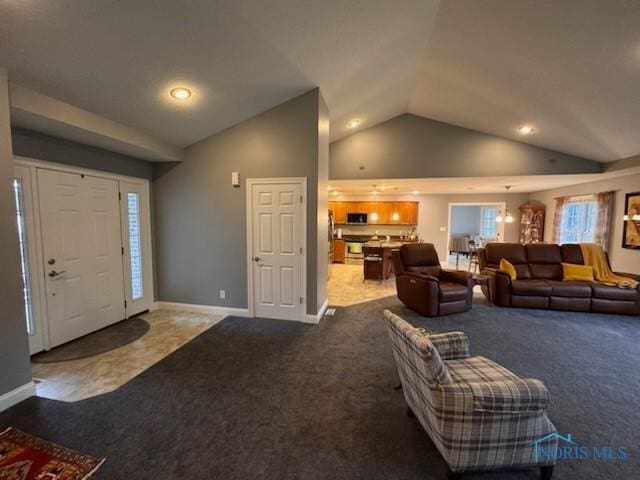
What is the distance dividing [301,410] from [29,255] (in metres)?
3.21

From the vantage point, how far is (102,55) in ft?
7.61

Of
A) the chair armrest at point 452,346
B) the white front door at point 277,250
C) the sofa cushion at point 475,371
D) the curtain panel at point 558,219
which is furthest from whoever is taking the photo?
the curtain panel at point 558,219

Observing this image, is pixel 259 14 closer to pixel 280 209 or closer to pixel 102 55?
pixel 102 55

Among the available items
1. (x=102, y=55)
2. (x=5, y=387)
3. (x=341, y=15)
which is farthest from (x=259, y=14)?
(x=5, y=387)

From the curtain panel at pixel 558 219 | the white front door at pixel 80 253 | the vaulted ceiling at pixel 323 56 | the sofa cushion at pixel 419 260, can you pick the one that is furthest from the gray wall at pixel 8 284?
the curtain panel at pixel 558 219

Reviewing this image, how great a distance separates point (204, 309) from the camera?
14.4ft

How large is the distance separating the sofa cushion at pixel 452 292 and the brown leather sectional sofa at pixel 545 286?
833 mm

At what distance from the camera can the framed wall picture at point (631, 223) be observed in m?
5.06

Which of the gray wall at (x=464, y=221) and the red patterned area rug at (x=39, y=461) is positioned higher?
the gray wall at (x=464, y=221)

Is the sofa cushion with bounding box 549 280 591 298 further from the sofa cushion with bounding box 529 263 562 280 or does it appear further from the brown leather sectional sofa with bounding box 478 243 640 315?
the sofa cushion with bounding box 529 263 562 280

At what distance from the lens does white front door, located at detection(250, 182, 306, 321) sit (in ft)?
13.0

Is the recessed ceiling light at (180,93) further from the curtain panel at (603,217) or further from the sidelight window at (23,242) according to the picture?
the curtain panel at (603,217)

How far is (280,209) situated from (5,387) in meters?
3.05

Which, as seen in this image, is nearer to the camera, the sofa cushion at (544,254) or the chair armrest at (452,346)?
the chair armrest at (452,346)
